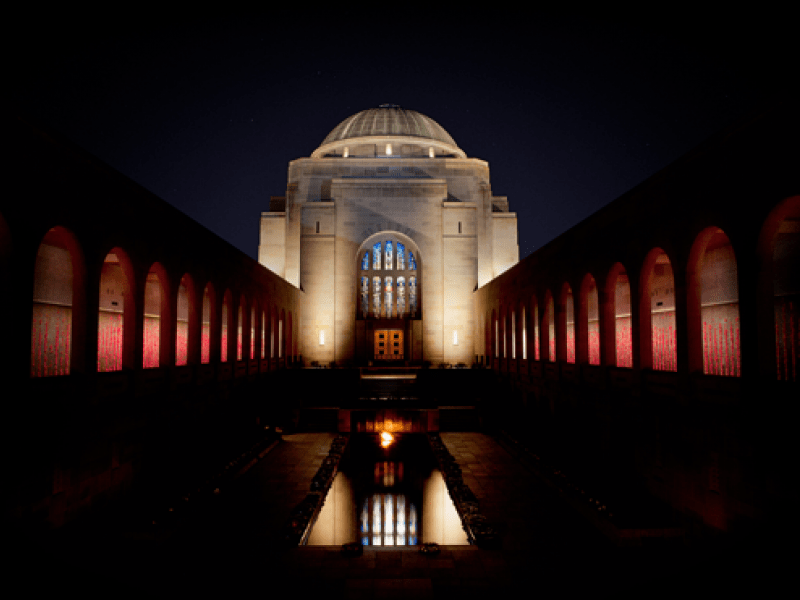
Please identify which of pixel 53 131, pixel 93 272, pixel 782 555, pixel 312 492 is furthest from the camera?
pixel 312 492

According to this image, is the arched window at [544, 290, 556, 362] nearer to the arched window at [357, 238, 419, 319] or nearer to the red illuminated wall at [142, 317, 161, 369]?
the red illuminated wall at [142, 317, 161, 369]

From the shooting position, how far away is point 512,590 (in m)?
6.00

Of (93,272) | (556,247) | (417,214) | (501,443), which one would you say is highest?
(417,214)

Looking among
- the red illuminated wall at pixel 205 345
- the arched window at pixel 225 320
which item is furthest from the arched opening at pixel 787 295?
the red illuminated wall at pixel 205 345

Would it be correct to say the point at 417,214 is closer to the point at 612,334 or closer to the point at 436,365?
the point at 436,365

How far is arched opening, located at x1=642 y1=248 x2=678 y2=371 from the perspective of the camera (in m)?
9.80

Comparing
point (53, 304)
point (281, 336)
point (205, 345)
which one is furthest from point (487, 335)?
point (53, 304)

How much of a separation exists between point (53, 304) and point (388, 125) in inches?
1090

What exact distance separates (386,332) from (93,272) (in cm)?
2025

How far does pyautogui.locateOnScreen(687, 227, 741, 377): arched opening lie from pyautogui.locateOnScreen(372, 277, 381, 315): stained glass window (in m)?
19.8

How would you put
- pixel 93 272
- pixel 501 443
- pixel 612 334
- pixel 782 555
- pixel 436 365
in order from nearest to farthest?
pixel 782 555 → pixel 93 272 → pixel 612 334 → pixel 501 443 → pixel 436 365

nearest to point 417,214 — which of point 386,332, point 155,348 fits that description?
point 386,332

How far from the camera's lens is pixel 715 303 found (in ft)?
27.7

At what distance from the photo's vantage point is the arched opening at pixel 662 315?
32.2 ft
